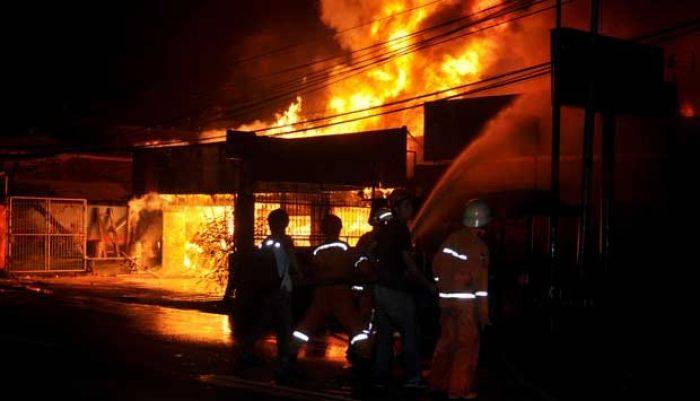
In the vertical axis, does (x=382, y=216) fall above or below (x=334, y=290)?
above

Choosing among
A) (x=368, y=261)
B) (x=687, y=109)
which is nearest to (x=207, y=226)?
(x=368, y=261)

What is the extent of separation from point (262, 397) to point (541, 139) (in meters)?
14.3

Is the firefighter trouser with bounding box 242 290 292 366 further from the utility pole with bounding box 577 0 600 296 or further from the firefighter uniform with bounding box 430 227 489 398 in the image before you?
the utility pole with bounding box 577 0 600 296

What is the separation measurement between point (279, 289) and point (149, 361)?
2.06 m

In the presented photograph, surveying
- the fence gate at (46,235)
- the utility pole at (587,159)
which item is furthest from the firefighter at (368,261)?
the fence gate at (46,235)

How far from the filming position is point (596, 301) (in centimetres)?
1223

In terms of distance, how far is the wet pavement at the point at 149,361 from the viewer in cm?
820

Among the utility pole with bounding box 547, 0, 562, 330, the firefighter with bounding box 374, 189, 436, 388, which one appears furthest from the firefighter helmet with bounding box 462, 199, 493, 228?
the utility pole with bounding box 547, 0, 562, 330

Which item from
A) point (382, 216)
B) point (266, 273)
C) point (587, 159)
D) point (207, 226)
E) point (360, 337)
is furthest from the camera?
point (207, 226)

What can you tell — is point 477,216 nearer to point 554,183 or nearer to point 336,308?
point 336,308

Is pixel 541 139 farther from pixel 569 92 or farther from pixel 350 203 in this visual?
pixel 569 92

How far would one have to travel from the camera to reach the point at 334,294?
9773 millimetres

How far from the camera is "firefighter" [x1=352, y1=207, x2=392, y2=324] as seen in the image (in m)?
9.48

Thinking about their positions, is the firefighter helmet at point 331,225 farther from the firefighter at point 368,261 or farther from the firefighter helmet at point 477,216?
the firefighter helmet at point 477,216
